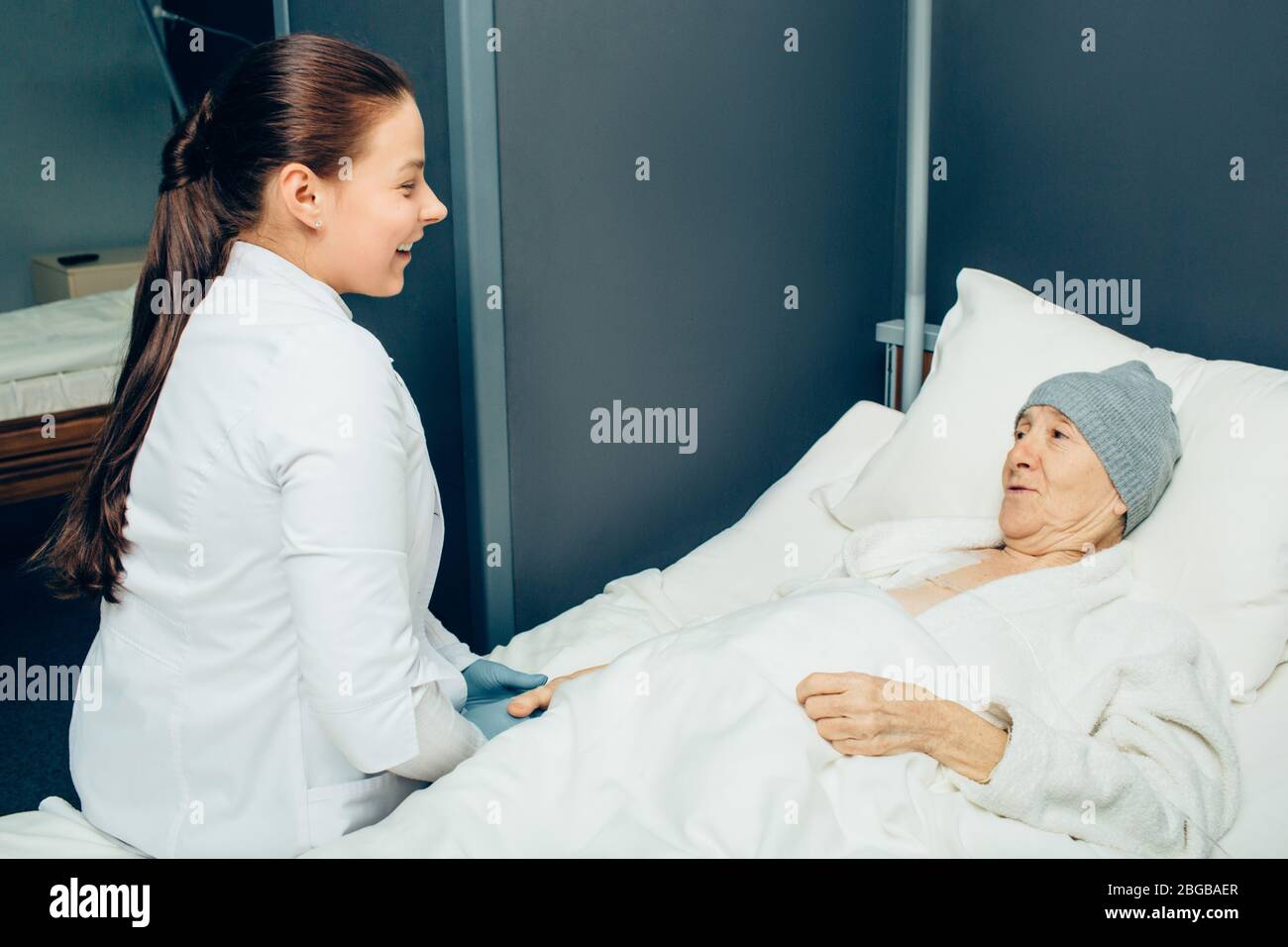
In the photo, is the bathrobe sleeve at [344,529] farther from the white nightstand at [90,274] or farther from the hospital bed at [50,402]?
the white nightstand at [90,274]

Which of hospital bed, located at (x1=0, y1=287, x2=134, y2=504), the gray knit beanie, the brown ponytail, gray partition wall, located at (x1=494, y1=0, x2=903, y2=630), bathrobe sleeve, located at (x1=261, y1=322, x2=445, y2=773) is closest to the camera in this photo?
bathrobe sleeve, located at (x1=261, y1=322, x2=445, y2=773)

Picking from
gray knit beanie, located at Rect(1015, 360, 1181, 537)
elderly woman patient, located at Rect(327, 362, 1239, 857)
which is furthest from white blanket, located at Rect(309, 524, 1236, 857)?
gray knit beanie, located at Rect(1015, 360, 1181, 537)

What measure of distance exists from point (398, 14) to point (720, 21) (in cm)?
48

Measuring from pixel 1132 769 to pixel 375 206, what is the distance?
0.93m

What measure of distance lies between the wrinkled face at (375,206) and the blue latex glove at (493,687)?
1.60 feet

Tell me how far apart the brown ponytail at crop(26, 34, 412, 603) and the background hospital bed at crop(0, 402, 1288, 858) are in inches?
11.0

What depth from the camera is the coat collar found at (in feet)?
3.45

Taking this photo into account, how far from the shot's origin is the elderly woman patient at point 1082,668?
1115 millimetres

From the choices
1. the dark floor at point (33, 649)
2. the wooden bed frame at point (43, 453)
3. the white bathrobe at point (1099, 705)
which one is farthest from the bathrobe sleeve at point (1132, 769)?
the wooden bed frame at point (43, 453)

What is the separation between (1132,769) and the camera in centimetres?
113

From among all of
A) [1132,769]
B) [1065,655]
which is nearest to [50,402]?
[1065,655]

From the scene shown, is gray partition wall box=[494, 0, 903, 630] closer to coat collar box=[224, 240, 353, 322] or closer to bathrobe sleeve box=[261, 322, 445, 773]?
coat collar box=[224, 240, 353, 322]

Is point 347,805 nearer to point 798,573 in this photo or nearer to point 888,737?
point 888,737
